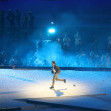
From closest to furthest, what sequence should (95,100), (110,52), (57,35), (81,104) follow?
(81,104) < (95,100) < (110,52) < (57,35)

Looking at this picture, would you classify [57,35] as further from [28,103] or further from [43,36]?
[28,103]

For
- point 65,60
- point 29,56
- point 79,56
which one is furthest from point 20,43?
point 79,56

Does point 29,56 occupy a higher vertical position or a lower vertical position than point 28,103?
higher

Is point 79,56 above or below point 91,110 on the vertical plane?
above

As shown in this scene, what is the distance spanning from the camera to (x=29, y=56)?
2453 centimetres

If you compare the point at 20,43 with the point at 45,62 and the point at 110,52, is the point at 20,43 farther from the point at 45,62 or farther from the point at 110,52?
the point at 110,52

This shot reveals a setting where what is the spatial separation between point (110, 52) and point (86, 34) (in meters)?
4.47

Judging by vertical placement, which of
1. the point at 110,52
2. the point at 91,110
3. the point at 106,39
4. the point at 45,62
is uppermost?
the point at 106,39

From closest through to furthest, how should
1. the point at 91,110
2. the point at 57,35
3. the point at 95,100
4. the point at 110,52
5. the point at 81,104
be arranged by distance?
the point at 91,110 < the point at 81,104 < the point at 95,100 < the point at 110,52 < the point at 57,35

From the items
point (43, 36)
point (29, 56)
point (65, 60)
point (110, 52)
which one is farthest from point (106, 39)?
point (29, 56)

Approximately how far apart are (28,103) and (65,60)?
65.2 feet

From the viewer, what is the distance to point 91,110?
516cm

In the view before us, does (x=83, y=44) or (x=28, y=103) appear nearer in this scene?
(x=28, y=103)

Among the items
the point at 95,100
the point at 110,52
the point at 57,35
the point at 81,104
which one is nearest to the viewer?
the point at 81,104
